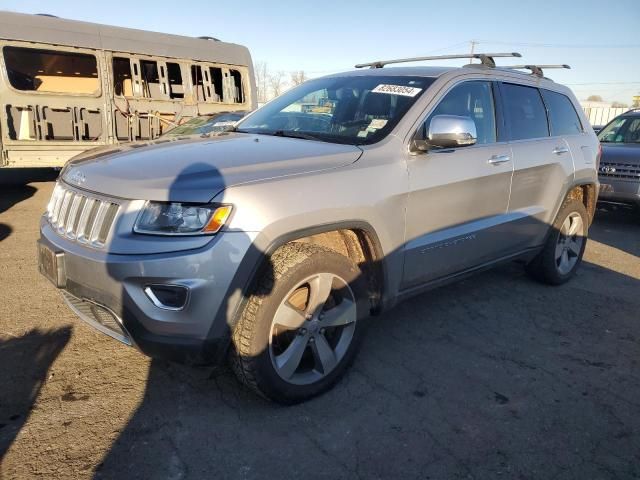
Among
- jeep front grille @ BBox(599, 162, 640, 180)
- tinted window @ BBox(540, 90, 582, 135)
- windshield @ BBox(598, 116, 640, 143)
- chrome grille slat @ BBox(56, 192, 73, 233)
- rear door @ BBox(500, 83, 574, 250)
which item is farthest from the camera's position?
windshield @ BBox(598, 116, 640, 143)

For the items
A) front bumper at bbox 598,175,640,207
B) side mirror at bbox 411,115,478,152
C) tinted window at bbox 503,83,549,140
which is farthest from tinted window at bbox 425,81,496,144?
front bumper at bbox 598,175,640,207

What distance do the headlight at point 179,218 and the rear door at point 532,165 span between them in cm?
257

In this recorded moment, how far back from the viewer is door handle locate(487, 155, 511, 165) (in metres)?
3.70

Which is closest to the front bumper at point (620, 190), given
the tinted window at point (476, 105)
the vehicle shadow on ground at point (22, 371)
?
the tinted window at point (476, 105)

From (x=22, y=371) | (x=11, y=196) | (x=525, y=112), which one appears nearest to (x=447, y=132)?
(x=525, y=112)

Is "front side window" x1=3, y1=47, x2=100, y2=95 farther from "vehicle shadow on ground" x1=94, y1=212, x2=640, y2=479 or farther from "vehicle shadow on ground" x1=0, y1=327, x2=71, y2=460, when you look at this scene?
"vehicle shadow on ground" x1=94, y1=212, x2=640, y2=479

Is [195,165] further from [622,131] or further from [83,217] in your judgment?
[622,131]

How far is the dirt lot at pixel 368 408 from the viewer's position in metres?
2.36

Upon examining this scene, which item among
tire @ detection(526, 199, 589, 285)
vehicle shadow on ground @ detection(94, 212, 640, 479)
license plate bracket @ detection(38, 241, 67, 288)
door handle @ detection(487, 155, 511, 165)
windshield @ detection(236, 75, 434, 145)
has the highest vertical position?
windshield @ detection(236, 75, 434, 145)

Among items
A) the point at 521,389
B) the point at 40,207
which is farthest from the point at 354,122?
the point at 40,207

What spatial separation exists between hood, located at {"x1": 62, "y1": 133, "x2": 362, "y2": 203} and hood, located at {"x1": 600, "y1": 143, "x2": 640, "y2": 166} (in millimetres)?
6825

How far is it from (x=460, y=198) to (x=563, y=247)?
2.10 meters

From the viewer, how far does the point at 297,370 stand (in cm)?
289

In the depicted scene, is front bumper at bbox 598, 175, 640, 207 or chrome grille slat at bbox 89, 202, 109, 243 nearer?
chrome grille slat at bbox 89, 202, 109, 243
